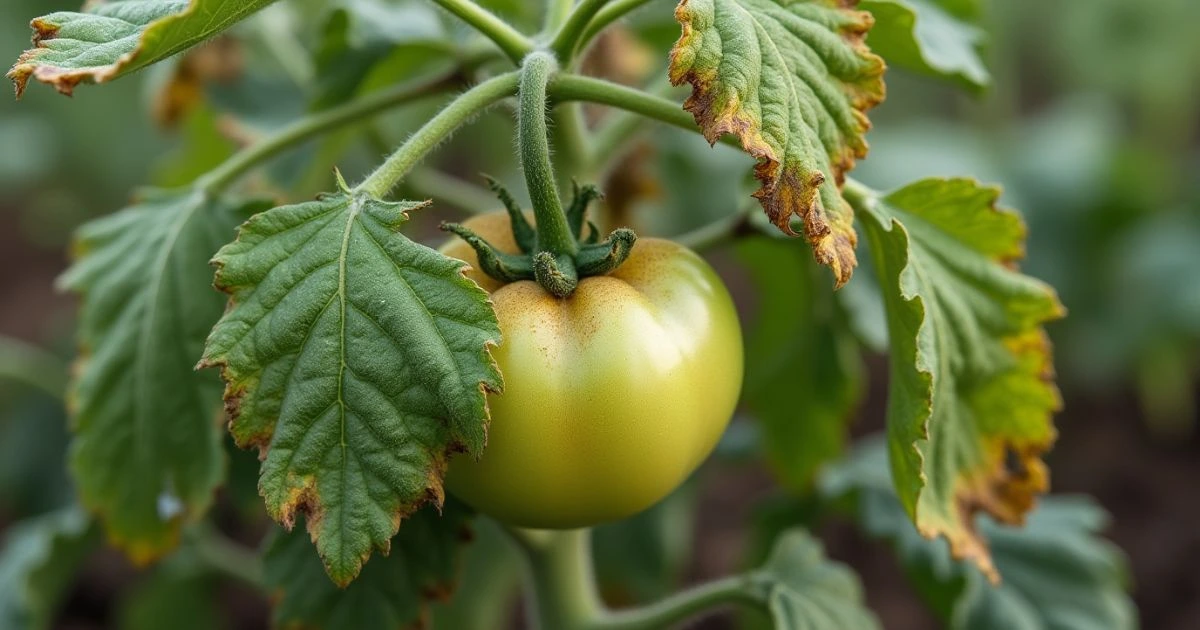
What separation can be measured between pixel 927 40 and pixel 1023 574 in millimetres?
593

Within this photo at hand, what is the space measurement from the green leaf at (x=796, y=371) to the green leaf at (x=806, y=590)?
9.7 inches

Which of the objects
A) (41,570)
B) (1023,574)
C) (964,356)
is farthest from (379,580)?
(1023,574)

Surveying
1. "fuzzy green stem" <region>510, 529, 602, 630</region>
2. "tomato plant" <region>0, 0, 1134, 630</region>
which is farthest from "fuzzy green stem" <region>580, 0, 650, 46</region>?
"fuzzy green stem" <region>510, 529, 602, 630</region>

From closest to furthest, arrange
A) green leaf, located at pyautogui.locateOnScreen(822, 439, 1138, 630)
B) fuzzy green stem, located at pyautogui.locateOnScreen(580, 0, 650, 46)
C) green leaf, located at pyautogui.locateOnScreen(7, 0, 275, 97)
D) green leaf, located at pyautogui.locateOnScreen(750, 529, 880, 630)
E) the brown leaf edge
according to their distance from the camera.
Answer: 1. green leaf, located at pyautogui.locateOnScreen(7, 0, 275, 97)
2. fuzzy green stem, located at pyautogui.locateOnScreen(580, 0, 650, 46)
3. the brown leaf edge
4. green leaf, located at pyautogui.locateOnScreen(750, 529, 880, 630)
5. green leaf, located at pyautogui.locateOnScreen(822, 439, 1138, 630)

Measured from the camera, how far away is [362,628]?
94cm

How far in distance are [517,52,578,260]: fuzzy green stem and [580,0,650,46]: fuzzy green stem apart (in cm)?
5

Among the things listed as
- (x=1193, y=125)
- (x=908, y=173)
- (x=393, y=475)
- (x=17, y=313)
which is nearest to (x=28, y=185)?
(x=17, y=313)

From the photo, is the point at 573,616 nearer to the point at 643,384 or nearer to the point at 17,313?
the point at 643,384

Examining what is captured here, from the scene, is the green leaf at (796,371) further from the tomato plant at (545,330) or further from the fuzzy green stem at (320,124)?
the fuzzy green stem at (320,124)

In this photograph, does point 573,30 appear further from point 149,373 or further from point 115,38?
point 149,373

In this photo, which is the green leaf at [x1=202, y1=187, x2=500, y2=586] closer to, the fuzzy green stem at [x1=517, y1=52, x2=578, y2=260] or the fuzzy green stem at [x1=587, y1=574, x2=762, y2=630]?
the fuzzy green stem at [x1=517, y1=52, x2=578, y2=260]

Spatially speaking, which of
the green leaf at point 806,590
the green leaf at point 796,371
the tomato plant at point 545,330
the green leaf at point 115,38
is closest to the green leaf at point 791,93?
the tomato plant at point 545,330

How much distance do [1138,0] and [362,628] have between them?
8.38ft

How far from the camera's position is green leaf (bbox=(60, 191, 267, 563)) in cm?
97
